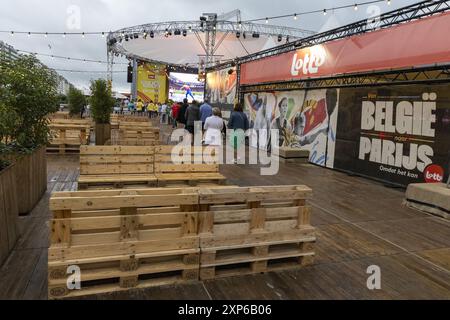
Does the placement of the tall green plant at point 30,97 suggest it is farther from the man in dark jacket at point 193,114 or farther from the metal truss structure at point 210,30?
the metal truss structure at point 210,30

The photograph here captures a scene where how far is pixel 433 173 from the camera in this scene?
838 cm

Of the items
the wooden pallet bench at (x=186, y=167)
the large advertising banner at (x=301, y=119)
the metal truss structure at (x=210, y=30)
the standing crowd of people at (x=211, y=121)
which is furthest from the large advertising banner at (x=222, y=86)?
the wooden pallet bench at (x=186, y=167)

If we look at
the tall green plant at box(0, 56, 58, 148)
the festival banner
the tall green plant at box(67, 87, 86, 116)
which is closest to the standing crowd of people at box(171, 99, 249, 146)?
the festival banner

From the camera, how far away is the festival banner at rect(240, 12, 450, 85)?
319 inches

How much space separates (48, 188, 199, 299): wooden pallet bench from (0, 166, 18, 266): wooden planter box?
103 cm

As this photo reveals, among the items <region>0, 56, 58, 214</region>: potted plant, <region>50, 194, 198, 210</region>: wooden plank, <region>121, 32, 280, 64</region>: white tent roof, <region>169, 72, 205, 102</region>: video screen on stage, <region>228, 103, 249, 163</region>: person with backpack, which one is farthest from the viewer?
<region>169, 72, 205, 102</region>: video screen on stage

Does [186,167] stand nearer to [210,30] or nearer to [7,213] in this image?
[7,213]

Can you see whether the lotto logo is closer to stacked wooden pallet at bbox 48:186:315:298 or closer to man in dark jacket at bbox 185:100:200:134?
stacked wooden pallet at bbox 48:186:315:298

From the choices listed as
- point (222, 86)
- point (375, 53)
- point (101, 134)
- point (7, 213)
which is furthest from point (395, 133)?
point (222, 86)

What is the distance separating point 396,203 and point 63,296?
21.6ft

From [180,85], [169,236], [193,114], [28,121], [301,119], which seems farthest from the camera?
[180,85]

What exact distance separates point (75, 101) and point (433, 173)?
793 inches

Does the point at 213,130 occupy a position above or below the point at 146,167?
above
